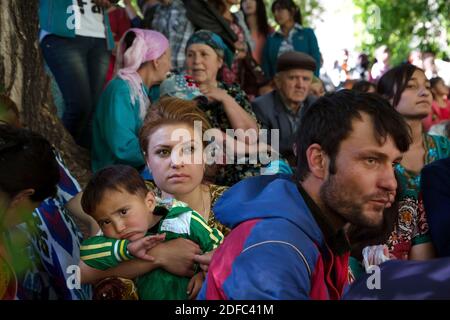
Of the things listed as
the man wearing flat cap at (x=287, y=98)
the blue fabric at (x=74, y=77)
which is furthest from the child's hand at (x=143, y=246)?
the man wearing flat cap at (x=287, y=98)

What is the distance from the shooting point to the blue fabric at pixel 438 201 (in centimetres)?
341

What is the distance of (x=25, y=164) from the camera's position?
325 centimetres

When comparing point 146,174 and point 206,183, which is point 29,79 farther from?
point 206,183

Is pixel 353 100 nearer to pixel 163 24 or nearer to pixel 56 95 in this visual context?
pixel 56 95

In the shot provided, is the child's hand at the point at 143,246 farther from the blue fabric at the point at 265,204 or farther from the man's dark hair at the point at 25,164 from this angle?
the blue fabric at the point at 265,204

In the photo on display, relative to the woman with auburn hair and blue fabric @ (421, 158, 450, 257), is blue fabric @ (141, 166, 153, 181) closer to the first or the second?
the woman with auburn hair

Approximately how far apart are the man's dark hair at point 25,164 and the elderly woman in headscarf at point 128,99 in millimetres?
1727

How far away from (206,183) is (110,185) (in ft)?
2.43

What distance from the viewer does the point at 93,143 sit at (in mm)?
5477

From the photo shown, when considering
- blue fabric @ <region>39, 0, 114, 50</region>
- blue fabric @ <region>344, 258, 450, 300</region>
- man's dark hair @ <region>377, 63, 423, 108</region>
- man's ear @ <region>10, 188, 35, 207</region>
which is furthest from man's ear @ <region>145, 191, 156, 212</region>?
man's dark hair @ <region>377, 63, 423, 108</region>

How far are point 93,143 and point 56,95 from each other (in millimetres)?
784

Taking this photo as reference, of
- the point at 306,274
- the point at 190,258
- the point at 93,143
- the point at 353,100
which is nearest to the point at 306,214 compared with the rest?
the point at 306,274

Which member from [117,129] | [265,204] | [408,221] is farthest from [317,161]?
[117,129]

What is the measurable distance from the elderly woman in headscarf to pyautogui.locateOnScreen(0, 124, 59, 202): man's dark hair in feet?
5.66
